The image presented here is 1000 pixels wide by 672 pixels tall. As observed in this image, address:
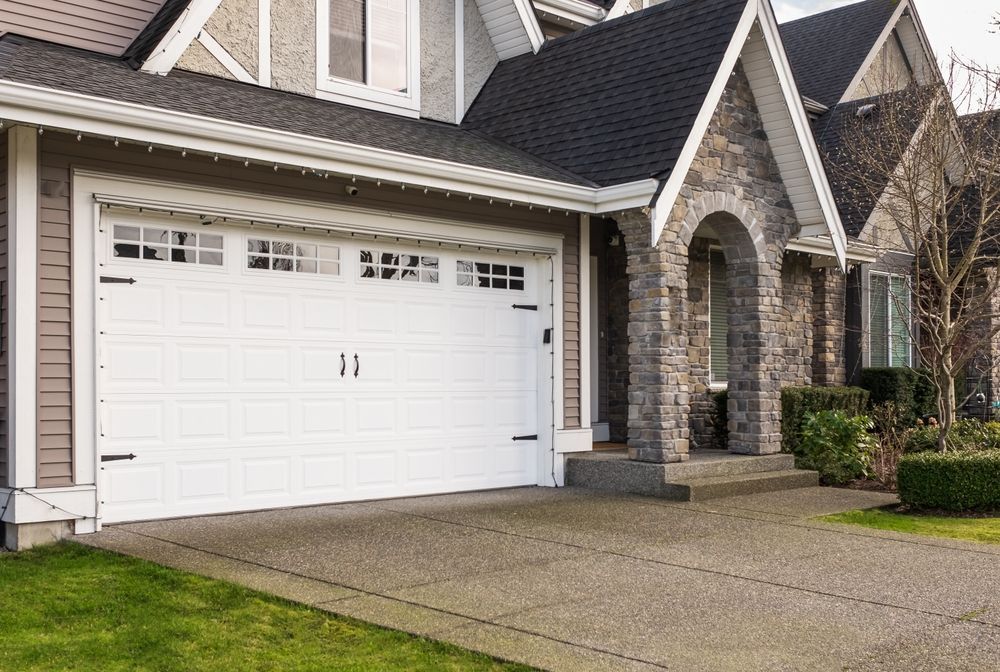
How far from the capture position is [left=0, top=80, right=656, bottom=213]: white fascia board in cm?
740

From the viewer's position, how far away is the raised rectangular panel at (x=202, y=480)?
345 inches

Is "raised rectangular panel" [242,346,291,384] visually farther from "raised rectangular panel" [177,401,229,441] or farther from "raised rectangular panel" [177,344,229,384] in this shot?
"raised rectangular panel" [177,401,229,441]

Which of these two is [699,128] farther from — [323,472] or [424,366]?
[323,472]

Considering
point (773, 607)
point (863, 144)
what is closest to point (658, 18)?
point (863, 144)

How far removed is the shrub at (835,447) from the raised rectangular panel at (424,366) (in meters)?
4.52

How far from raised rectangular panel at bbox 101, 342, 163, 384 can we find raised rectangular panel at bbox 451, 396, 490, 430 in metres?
3.15

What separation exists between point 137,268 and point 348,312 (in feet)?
6.72

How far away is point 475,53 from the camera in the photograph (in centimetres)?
1277

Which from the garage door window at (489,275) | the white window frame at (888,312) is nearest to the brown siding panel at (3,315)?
the garage door window at (489,275)

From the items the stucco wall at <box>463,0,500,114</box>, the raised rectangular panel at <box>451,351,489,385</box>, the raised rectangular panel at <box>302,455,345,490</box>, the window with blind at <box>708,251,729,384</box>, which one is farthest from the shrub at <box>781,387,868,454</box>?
the raised rectangular panel at <box>302,455,345,490</box>

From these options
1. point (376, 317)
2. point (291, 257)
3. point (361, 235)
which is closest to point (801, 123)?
point (361, 235)

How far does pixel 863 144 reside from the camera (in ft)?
45.8

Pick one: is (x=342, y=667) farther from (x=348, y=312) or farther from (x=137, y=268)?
(x=348, y=312)

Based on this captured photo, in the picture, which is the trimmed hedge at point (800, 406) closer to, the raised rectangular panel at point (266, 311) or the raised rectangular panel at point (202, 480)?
the raised rectangular panel at point (266, 311)
